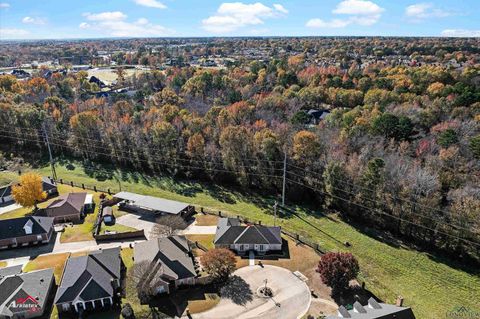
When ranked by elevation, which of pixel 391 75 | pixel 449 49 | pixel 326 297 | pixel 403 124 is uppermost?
pixel 449 49

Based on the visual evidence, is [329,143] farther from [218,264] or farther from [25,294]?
[25,294]

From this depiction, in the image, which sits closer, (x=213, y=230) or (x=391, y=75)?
(x=213, y=230)

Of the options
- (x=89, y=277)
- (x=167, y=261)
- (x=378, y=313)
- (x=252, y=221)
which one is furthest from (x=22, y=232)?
(x=378, y=313)

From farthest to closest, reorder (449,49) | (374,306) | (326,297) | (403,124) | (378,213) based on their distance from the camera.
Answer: (449,49), (403,124), (378,213), (326,297), (374,306)

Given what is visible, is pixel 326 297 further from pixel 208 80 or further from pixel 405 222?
pixel 208 80

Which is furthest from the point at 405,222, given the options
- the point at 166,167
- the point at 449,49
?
the point at 449,49

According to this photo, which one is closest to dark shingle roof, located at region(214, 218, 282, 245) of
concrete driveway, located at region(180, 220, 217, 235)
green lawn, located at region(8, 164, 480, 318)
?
concrete driveway, located at region(180, 220, 217, 235)

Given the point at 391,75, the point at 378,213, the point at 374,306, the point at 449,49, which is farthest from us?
the point at 449,49

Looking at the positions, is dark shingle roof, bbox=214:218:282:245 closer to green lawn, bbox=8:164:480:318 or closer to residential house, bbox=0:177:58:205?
green lawn, bbox=8:164:480:318
